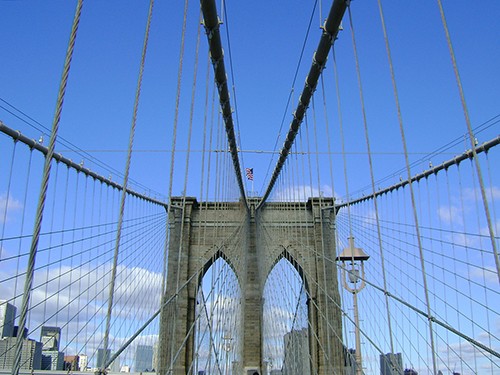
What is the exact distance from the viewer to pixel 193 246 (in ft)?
71.4

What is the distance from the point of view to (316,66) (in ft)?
21.9

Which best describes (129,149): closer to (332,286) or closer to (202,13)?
(202,13)

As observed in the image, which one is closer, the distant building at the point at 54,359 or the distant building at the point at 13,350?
the distant building at the point at 13,350

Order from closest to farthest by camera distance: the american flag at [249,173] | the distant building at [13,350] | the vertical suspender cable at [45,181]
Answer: the vertical suspender cable at [45,181] < the distant building at [13,350] < the american flag at [249,173]

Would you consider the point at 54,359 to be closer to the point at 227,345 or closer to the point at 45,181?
the point at 227,345

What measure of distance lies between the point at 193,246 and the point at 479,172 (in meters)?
19.7

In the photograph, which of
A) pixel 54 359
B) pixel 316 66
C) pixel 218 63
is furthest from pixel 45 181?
pixel 54 359

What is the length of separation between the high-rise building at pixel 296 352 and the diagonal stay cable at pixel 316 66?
4.09m

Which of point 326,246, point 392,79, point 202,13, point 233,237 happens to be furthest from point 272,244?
point 392,79

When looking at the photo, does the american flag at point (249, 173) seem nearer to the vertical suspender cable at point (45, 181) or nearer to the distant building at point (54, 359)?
the distant building at point (54, 359)

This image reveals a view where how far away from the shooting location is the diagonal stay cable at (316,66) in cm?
500

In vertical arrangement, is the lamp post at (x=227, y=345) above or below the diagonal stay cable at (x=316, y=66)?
below

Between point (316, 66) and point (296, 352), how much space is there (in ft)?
25.1

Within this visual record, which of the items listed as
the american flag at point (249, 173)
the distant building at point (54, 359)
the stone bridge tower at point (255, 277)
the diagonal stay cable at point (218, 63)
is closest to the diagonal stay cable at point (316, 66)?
the diagonal stay cable at point (218, 63)
